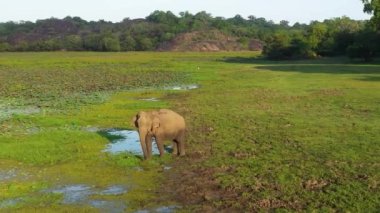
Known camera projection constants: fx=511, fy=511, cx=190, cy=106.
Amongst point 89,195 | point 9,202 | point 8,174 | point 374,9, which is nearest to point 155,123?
point 89,195

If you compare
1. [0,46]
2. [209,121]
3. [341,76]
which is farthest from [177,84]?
[0,46]

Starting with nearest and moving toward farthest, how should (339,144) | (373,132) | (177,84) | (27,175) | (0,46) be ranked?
(27,175), (339,144), (373,132), (177,84), (0,46)

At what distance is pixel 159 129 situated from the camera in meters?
16.0

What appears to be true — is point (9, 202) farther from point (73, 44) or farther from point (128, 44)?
point (73, 44)

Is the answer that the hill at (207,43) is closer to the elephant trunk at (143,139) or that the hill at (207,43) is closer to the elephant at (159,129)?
the elephant at (159,129)

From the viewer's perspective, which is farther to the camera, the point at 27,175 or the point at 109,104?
the point at 109,104

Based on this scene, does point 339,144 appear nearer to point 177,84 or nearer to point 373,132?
point 373,132

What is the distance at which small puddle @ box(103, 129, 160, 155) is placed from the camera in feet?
57.7

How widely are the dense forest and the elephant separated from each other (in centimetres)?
3996

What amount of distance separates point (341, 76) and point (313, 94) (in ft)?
45.9

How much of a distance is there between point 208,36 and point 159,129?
132587 mm

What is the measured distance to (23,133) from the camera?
20.8m

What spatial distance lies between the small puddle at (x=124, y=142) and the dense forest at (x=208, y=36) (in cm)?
3770

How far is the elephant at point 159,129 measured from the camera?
15.7 meters
